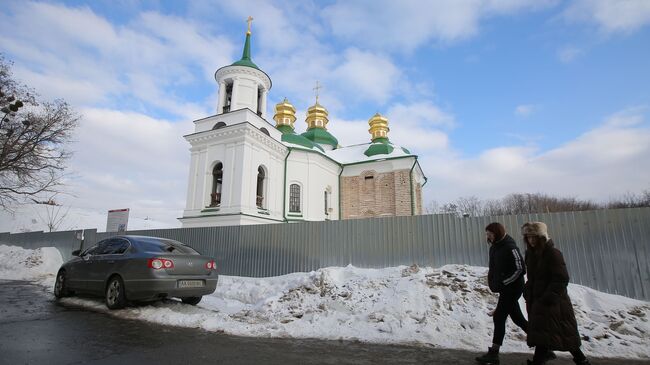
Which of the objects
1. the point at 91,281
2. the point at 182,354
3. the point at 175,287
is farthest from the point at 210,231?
the point at 182,354

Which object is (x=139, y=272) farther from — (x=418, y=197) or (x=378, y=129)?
(x=378, y=129)

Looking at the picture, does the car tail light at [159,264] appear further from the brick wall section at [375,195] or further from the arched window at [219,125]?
the brick wall section at [375,195]

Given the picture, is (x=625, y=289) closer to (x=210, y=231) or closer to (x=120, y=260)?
(x=120, y=260)

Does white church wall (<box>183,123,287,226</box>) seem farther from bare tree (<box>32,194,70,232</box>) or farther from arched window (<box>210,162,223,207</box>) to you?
bare tree (<box>32,194,70,232</box>)

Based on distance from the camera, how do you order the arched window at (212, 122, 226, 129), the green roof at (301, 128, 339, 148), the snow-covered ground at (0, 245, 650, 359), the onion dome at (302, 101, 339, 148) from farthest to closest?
the onion dome at (302, 101, 339, 148)
the green roof at (301, 128, 339, 148)
the arched window at (212, 122, 226, 129)
the snow-covered ground at (0, 245, 650, 359)

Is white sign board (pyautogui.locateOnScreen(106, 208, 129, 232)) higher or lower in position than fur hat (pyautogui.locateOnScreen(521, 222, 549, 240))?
higher

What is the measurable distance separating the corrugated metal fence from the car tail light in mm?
4652

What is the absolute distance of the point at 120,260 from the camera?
6.72 metres

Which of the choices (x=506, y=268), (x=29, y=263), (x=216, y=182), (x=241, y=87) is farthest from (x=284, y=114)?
(x=506, y=268)

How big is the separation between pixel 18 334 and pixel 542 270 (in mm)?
6612

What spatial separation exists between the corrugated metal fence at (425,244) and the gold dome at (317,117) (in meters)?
20.8

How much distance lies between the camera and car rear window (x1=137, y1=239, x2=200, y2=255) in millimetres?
6791

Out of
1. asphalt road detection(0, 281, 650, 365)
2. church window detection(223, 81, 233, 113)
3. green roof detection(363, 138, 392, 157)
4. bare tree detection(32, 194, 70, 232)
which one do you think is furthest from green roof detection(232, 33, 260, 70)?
bare tree detection(32, 194, 70, 232)

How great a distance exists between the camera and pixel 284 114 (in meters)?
29.3
